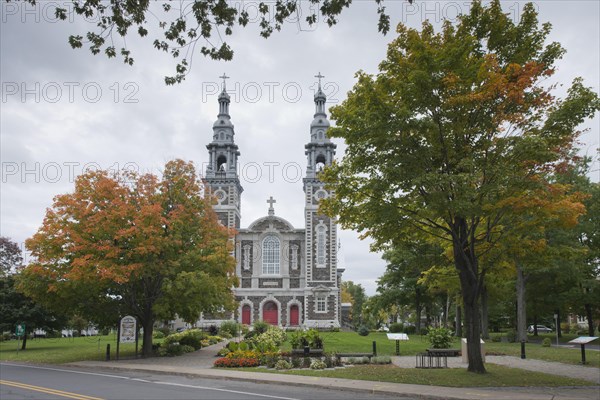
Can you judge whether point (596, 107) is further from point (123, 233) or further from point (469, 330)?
point (123, 233)

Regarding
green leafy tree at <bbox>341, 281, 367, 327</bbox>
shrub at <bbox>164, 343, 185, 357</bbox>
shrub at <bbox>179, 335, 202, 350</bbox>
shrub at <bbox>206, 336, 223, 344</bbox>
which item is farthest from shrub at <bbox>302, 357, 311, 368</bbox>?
green leafy tree at <bbox>341, 281, 367, 327</bbox>

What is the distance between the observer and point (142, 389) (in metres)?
15.2

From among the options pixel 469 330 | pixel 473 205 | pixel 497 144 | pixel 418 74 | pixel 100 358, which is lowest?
pixel 100 358

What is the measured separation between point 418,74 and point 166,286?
15.5 m

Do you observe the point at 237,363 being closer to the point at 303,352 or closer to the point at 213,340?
the point at 303,352

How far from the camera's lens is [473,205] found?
1545 cm

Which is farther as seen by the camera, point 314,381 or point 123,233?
point 123,233

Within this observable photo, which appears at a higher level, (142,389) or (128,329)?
(128,329)

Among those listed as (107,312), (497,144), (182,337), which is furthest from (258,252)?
(497,144)

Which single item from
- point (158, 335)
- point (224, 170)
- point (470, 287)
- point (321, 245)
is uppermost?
point (224, 170)

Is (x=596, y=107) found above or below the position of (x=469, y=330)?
above

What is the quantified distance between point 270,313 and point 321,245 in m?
9.17

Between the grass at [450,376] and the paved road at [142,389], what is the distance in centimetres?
229

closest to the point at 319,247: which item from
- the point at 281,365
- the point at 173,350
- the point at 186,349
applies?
the point at 186,349
